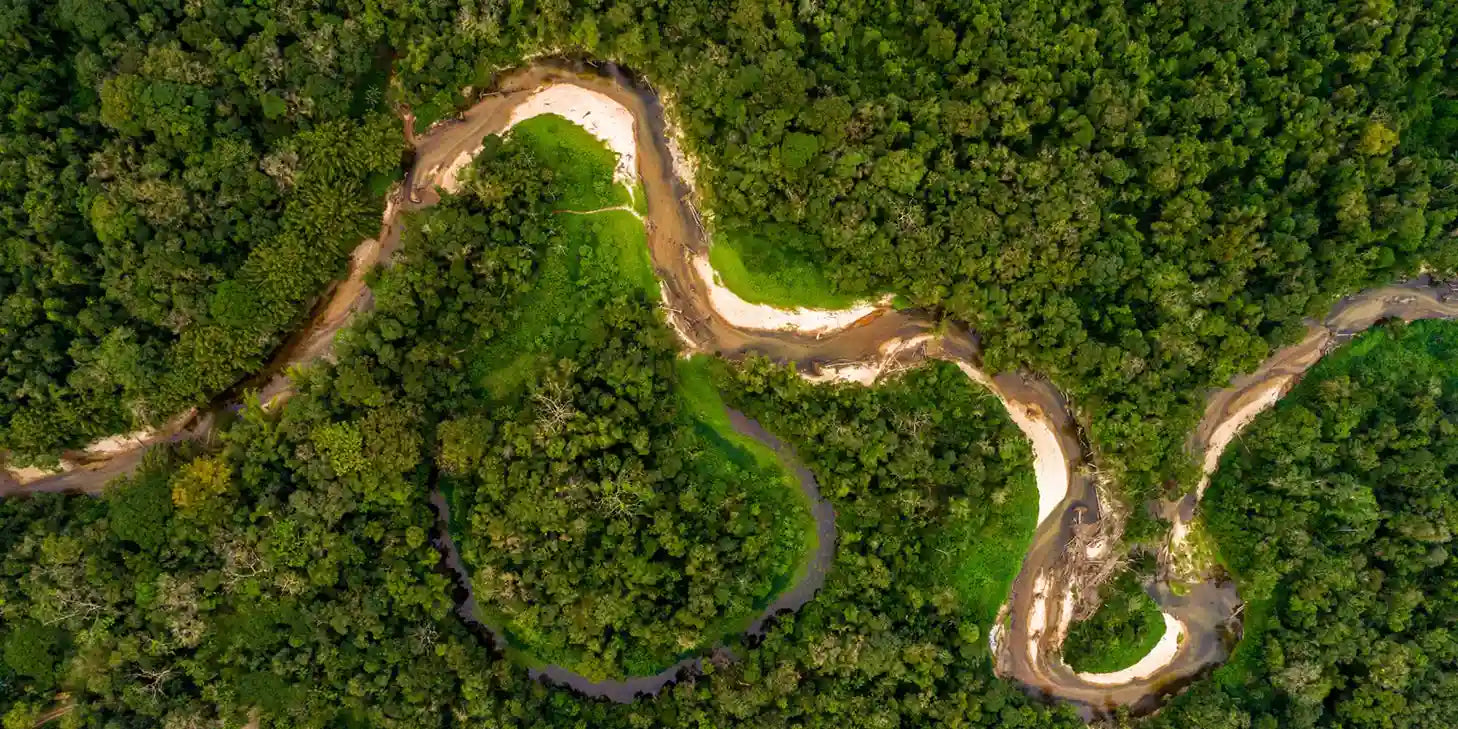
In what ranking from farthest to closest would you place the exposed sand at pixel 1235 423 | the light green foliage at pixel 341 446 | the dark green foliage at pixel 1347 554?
the exposed sand at pixel 1235 423, the dark green foliage at pixel 1347 554, the light green foliage at pixel 341 446

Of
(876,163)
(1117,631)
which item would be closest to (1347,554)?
(1117,631)

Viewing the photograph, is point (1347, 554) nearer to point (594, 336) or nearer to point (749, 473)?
point (749, 473)

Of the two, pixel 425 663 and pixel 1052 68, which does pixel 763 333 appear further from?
pixel 425 663

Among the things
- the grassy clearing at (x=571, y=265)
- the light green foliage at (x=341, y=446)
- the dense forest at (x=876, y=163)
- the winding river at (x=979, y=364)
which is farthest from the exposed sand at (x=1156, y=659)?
the light green foliage at (x=341, y=446)

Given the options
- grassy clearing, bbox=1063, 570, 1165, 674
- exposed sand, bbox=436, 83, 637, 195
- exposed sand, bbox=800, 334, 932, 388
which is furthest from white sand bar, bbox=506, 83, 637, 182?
grassy clearing, bbox=1063, 570, 1165, 674

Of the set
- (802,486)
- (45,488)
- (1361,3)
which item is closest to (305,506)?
(45,488)

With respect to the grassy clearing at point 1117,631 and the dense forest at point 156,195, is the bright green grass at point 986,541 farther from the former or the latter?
the dense forest at point 156,195
